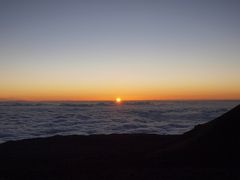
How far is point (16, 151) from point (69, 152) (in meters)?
3.47

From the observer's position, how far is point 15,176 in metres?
10.8

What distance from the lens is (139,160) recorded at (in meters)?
13.4

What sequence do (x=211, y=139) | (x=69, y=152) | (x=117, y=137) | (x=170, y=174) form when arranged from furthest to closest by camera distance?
(x=117, y=137) → (x=69, y=152) → (x=211, y=139) → (x=170, y=174)

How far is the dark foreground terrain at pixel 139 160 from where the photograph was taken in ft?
34.2

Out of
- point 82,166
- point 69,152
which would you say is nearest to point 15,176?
point 82,166

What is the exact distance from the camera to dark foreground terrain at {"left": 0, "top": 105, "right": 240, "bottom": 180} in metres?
10.4

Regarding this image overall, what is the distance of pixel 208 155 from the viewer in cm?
1282

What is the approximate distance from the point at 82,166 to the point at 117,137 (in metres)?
10.0

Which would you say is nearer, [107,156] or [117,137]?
[107,156]

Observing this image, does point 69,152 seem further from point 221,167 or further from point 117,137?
point 221,167

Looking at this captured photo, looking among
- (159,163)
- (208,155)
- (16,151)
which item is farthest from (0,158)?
(208,155)

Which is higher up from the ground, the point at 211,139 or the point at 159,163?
the point at 211,139

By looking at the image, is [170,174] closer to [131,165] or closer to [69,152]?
[131,165]

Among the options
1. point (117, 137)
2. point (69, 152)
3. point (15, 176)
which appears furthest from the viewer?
point (117, 137)
